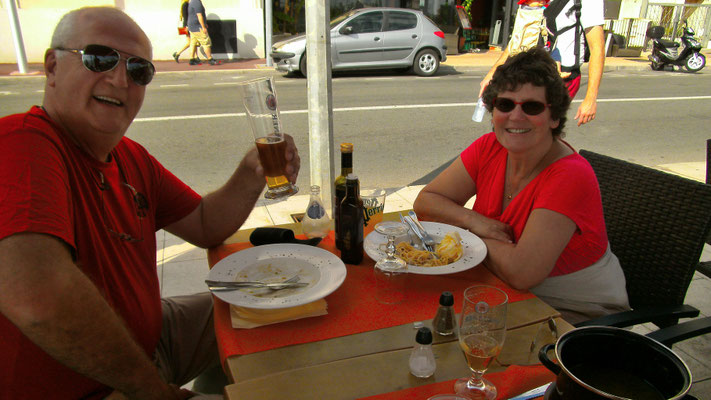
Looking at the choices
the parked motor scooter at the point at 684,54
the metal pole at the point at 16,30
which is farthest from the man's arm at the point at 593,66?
the parked motor scooter at the point at 684,54

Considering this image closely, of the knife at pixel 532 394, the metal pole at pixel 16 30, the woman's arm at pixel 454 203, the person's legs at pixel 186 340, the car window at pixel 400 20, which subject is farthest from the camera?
the car window at pixel 400 20

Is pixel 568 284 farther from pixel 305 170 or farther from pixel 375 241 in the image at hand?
pixel 305 170

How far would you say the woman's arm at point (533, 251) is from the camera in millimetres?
1817

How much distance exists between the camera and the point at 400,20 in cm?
1248

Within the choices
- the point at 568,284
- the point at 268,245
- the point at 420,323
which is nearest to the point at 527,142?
the point at 568,284

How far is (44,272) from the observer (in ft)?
4.29

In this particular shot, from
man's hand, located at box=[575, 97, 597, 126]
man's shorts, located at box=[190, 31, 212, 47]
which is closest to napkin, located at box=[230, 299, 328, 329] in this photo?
man's hand, located at box=[575, 97, 597, 126]

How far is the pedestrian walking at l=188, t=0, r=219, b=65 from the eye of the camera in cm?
1427

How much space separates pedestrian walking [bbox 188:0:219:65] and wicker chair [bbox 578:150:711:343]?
14.1 metres

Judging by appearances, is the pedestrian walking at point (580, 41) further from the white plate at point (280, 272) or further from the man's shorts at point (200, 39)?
the man's shorts at point (200, 39)

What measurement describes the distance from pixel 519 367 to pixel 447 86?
10.8m

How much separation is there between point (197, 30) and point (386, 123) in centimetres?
928

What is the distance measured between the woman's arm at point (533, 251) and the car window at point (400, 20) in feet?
37.3

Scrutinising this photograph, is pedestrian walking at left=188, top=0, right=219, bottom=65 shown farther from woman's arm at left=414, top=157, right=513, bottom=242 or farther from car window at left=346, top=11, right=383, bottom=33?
woman's arm at left=414, top=157, right=513, bottom=242
